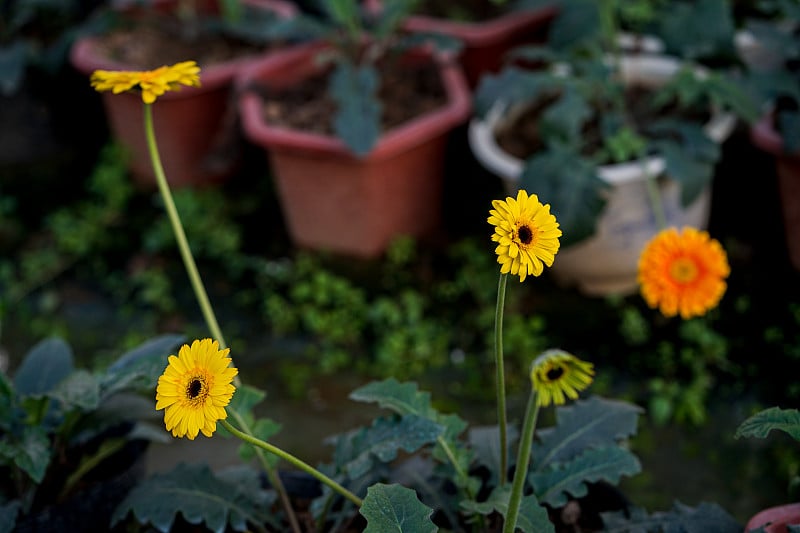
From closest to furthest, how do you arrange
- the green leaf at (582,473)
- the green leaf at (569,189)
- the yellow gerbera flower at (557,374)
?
the yellow gerbera flower at (557,374) → the green leaf at (582,473) → the green leaf at (569,189)

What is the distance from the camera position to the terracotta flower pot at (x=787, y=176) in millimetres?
2527

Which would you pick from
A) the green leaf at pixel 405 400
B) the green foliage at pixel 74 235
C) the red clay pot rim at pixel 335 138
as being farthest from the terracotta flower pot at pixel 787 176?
the green foliage at pixel 74 235

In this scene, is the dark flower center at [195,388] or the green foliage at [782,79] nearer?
the dark flower center at [195,388]

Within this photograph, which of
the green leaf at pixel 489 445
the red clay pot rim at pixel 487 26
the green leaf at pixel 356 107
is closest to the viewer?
the green leaf at pixel 489 445

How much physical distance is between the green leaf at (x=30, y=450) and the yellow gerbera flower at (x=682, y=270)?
1.11m

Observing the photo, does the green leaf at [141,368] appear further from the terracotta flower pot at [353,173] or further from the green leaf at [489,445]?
the terracotta flower pot at [353,173]

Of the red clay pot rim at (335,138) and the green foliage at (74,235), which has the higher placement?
the red clay pot rim at (335,138)

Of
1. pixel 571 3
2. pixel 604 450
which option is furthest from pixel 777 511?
pixel 571 3

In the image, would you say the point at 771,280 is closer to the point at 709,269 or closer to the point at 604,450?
the point at 709,269

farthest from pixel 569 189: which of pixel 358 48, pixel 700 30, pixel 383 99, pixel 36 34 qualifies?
pixel 36 34

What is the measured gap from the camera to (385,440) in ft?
4.88

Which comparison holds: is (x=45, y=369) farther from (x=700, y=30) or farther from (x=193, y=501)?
(x=700, y=30)

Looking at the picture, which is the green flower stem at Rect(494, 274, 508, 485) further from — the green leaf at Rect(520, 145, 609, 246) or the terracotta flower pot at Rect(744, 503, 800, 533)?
the green leaf at Rect(520, 145, 609, 246)

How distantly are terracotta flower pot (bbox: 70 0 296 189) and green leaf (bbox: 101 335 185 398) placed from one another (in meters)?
1.61
